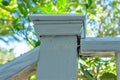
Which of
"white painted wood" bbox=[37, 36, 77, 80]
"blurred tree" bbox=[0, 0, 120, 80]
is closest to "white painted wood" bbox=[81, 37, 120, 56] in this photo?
"white painted wood" bbox=[37, 36, 77, 80]

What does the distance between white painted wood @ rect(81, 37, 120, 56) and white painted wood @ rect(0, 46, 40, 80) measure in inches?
8.5

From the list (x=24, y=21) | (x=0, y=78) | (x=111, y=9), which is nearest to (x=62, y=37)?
(x=0, y=78)

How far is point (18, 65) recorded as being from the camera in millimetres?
1380

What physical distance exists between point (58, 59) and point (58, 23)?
0.50 ft

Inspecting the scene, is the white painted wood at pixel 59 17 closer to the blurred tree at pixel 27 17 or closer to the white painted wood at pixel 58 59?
the white painted wood at pixel 58 59

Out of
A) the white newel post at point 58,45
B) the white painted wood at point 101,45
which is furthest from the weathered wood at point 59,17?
the white painted wood at point 101,45

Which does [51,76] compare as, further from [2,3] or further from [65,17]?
[2,3]

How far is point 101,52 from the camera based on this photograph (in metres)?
1.37

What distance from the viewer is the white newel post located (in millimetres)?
1304

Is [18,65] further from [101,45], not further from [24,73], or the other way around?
[101,45]

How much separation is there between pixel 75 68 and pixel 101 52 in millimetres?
148

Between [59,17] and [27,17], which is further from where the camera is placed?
[27,17]

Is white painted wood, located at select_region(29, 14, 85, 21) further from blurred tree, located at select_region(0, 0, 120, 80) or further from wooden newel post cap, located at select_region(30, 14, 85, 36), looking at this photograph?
blurred tree, located at select_region(0, 0, 120, 80)

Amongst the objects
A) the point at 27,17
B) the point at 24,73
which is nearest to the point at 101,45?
the point at 24,73
